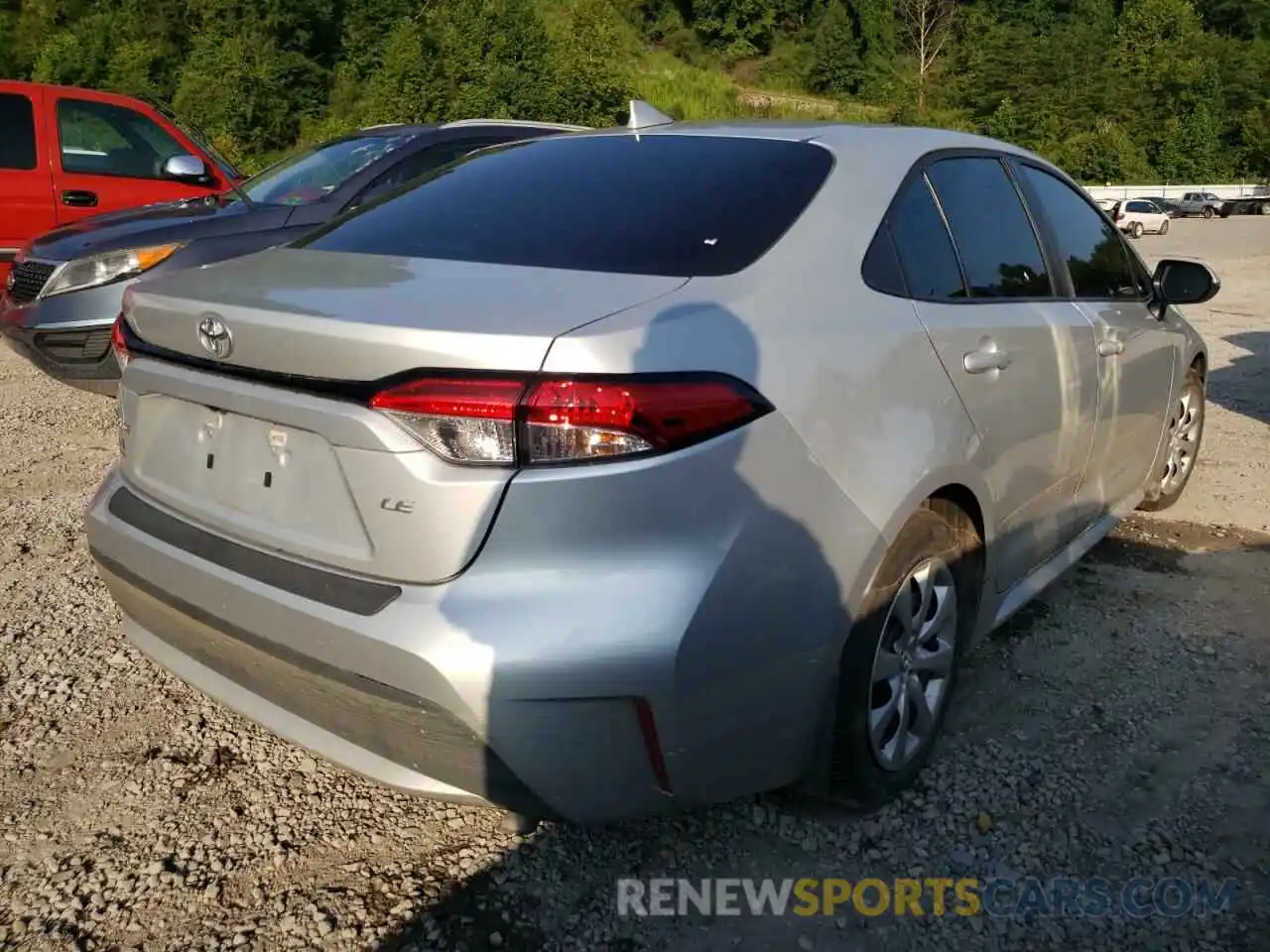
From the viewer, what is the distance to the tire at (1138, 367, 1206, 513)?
4.52m

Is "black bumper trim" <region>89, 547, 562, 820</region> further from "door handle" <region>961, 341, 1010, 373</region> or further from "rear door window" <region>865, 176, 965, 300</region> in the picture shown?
"door handle" <region>961, 341, 1010, 373</region>

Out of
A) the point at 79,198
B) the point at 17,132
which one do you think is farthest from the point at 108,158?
the point at 17,132

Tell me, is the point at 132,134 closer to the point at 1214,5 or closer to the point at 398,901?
the point at 398,901

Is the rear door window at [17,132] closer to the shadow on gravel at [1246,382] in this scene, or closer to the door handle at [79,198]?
the door handle at [79,198]

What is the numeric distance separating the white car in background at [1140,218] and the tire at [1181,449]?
1333 inches

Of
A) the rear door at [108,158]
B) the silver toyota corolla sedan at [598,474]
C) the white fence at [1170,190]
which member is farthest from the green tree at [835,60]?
the silver toyota corolla sedan at [598,474]

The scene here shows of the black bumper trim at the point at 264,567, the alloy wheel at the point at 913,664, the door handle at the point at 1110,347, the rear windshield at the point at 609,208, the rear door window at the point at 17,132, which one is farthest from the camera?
the rear door window at the point at 17,132

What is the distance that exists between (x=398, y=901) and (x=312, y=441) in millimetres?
995

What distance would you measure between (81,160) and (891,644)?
7.45 metres

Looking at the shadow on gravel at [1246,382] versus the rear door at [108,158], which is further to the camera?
the rear door at [108,158]

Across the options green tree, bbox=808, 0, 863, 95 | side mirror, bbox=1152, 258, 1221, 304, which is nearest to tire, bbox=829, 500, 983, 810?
side mirror, bbox=1152, 258, 1221, 304

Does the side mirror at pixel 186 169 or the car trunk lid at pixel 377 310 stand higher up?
the car trunk lid at pixel 377 310

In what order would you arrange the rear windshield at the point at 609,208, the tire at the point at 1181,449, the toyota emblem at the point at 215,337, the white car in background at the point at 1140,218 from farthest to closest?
the white car in background at the point at 1140,218, the tire at the point at 1181,449, the rear windshield at the point at 609,208, the toyota emblem at the point at 215,337

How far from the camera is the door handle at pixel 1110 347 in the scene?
3.32 m
